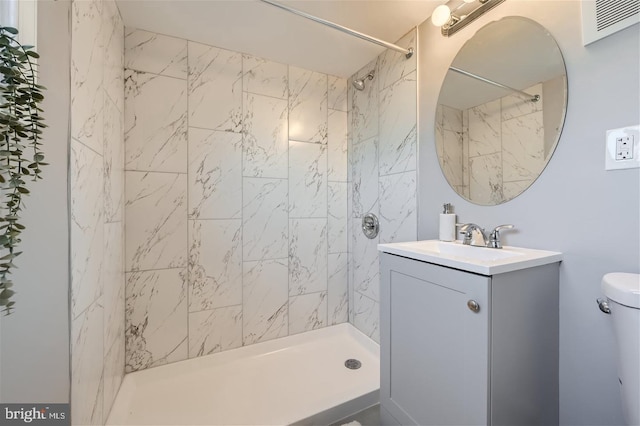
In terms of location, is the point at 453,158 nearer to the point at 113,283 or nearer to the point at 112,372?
the point at 113,283

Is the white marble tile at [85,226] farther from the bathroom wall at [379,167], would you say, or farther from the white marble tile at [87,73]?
the bathroom wall at [379,167]

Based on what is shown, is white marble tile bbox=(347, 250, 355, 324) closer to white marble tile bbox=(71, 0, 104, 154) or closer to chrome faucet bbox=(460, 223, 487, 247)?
chrome faucet bbox=(460, 223, 487, 247)

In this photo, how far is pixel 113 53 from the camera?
1.34m

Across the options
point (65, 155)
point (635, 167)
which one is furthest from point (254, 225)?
point (635, 167)

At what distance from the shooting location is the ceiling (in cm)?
141

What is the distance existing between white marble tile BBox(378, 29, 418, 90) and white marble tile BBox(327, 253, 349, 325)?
1417 millimetres

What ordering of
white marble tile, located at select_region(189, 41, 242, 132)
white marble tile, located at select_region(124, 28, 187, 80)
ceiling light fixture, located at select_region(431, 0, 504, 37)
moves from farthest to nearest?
white marble tile, located at select_region(189, 41, 242, 132), white marble tile, located at select_region(124, 28, 187, 80), ceiling light fixture, located at select_region(431, 0, 504, 37)

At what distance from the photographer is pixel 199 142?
5.71 ft

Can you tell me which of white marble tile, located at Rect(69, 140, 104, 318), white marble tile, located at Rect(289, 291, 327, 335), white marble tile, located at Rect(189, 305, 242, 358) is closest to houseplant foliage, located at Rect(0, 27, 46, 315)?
white marble tile, located at Rect(69, 140, 104, 318)

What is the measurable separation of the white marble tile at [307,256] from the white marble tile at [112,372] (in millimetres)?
1090

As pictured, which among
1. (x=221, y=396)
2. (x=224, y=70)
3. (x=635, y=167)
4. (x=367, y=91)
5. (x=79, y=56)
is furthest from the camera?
(x=367, y=91)

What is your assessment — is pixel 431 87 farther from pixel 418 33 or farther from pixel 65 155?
pixel 65 155

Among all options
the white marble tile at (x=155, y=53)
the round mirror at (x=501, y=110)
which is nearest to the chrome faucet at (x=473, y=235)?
the round mirror at (x=501, y=110)

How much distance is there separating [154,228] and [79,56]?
3.29 feet
